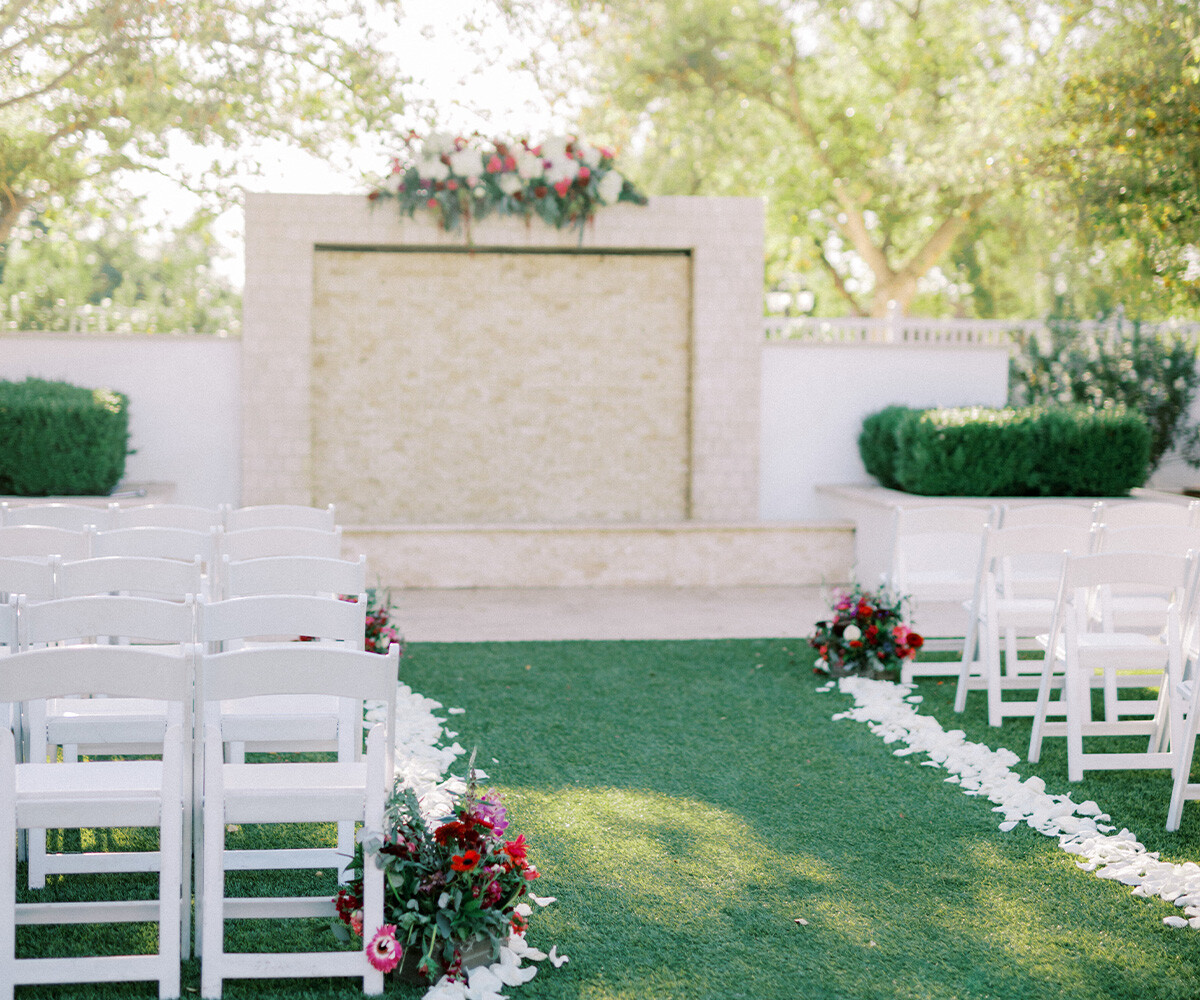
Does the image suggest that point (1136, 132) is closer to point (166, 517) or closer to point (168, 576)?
point (166, 517)

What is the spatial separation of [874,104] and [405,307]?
12327 mm

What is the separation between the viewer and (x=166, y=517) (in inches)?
246

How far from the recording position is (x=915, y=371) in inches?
454

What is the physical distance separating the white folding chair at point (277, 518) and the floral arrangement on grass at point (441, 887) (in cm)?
317

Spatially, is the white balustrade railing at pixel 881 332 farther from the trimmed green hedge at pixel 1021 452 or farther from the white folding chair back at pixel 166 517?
the white folding chair back at pixel 166 517

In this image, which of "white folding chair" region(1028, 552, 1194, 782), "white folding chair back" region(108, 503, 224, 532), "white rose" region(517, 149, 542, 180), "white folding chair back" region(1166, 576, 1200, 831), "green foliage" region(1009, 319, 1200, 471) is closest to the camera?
"white folding chair back" region(1166, 576, 1200, 831)

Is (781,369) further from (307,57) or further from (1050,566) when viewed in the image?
(307,57)

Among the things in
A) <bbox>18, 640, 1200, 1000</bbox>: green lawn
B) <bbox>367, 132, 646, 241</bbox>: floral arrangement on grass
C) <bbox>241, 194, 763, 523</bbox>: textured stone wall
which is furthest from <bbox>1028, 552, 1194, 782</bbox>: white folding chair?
<bbox>367, 132, 646, 241</bbox>: floral arrangement on grass

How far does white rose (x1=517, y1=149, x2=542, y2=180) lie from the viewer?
34.3 ft

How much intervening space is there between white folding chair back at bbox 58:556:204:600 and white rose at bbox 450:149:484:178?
6.58 m

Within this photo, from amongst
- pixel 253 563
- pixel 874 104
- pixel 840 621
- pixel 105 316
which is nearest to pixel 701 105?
pixel 874 104

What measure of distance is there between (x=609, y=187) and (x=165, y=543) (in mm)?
6479

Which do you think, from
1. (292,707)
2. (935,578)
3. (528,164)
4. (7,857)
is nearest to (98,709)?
(292,707)

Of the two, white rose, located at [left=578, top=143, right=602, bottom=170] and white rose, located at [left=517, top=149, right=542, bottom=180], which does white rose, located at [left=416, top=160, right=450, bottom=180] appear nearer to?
white rose, located at [left=517, top=149, right=542, bottom=180]
